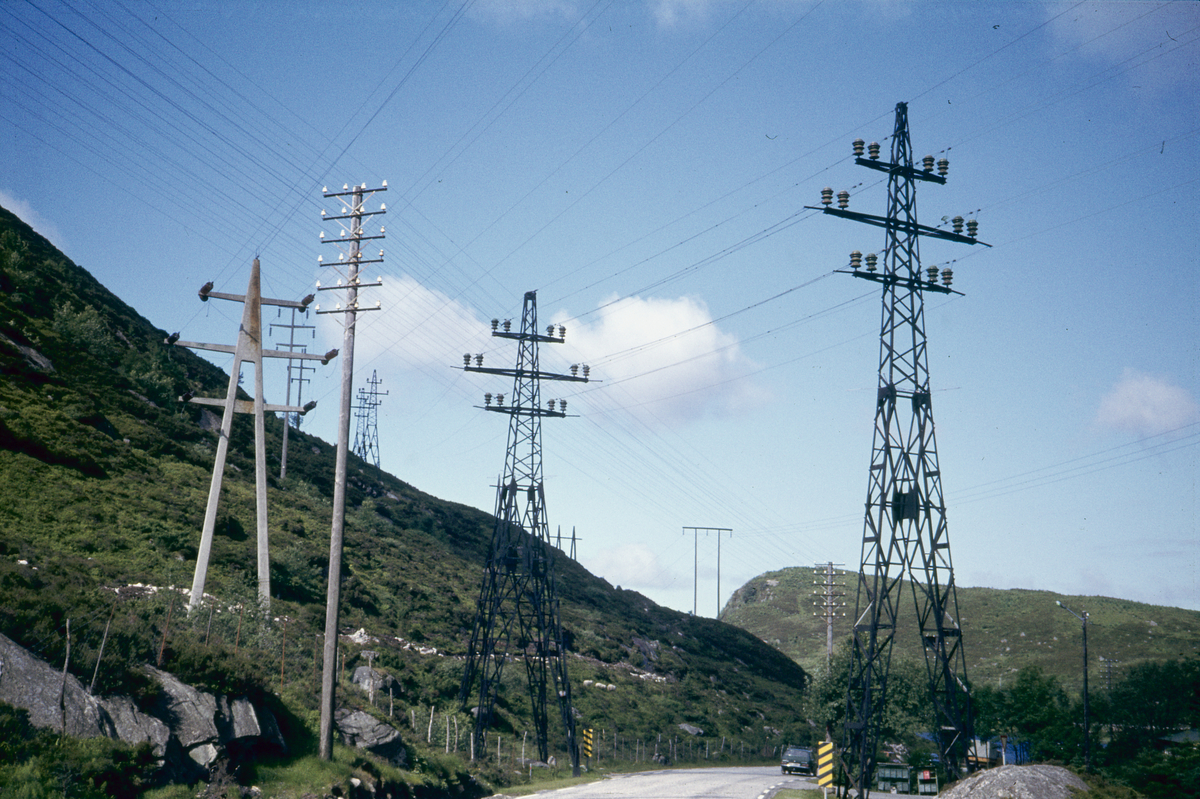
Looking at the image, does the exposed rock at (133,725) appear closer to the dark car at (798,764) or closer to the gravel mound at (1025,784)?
the gravel mound at (1025,784)

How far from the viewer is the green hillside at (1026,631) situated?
107 meters

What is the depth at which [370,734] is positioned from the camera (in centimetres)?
2542

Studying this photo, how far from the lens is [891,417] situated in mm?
28344

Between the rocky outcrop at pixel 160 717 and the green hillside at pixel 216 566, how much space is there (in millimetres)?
553

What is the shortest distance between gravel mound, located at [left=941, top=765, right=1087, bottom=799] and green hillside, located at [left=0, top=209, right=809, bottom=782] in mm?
16189

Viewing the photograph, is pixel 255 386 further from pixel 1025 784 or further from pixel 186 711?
pixel 1025 784

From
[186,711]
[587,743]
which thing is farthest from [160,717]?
[587,743]

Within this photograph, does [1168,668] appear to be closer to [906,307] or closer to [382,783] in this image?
[906,307]

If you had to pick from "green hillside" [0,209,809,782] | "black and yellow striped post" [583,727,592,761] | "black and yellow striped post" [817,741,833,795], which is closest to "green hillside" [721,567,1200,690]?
"green hillside" [0,209,809,782]

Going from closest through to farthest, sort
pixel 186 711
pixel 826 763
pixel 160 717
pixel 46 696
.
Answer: pixel 46 696
pixel 160 717
pixel 186 711
pixel 826 763

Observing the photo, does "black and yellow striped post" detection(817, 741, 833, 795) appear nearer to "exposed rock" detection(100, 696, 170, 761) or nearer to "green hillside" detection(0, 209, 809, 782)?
"green hillside" detection(0, 209, 809, 782)

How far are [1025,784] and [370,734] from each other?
17092 mm

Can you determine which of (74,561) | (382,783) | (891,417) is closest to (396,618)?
(74,561)

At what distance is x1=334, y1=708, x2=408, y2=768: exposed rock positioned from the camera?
25.1 meters
